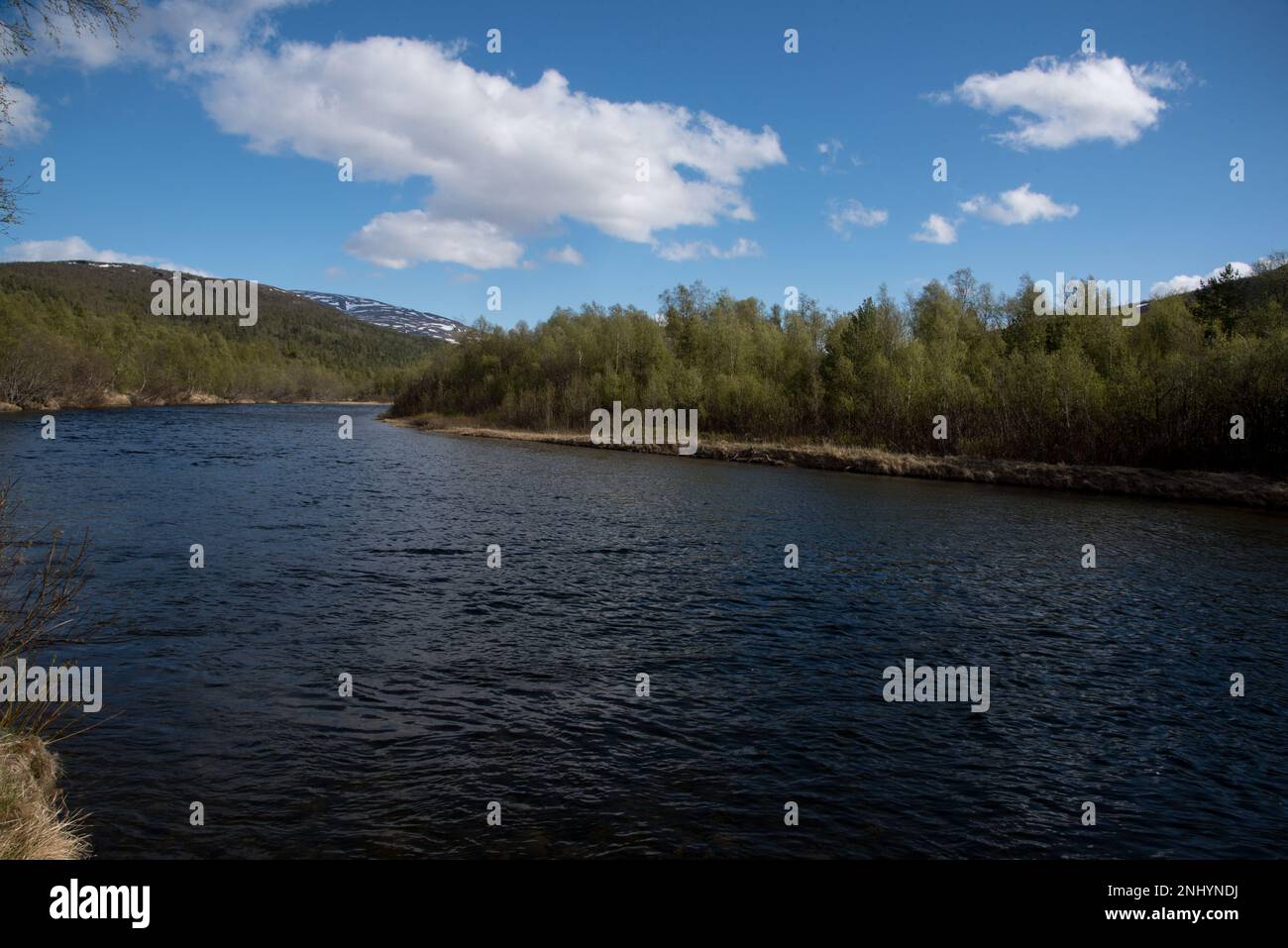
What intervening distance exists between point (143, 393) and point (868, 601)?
164m

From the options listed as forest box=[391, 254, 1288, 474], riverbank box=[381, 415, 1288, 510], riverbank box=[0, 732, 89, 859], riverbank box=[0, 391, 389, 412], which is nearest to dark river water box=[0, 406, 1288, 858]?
riverbank box=[0, 732, 89, 859]

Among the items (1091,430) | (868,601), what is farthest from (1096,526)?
(1091,430)

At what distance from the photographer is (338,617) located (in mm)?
16922

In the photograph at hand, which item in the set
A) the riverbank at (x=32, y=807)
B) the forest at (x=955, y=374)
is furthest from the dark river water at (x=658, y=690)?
the forest at (x=955, y=374)

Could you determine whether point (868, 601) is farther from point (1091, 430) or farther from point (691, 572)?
point (1091, 430)

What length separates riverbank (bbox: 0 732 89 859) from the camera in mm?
6750

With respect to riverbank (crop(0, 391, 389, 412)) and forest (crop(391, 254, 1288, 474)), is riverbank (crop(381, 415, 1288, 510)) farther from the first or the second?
riverbank (crop(0, 391, 389, 412))

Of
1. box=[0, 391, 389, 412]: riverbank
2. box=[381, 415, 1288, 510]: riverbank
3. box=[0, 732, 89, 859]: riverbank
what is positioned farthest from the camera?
box=[0, 391, 389, 412]: riverbank

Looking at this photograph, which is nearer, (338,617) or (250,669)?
(250,669)

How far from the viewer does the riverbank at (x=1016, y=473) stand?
4406 cm

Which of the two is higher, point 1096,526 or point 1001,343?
point 1001,343

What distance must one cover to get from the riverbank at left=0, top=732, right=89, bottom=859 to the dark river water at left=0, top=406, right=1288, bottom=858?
356 millimetres
